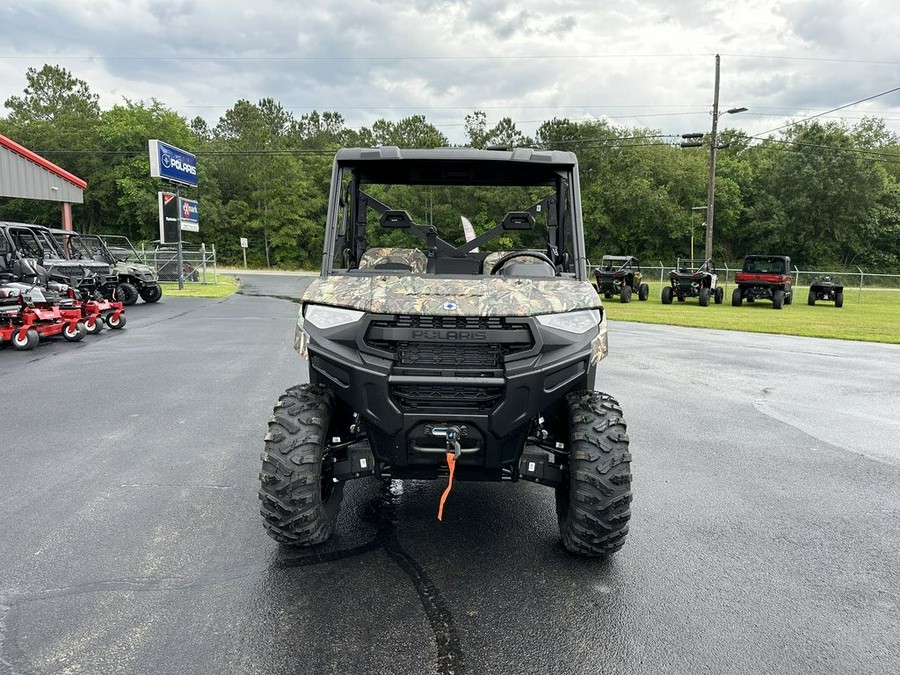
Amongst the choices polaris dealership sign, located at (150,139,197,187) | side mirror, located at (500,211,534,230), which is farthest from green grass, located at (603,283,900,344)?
polaris dealership sign, located at (150,139,197,187)

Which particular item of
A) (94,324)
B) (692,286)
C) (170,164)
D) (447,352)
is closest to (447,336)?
(447,352)

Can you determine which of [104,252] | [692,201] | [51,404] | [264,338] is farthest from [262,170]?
[51,404]

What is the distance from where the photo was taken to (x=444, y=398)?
2957 millimetres

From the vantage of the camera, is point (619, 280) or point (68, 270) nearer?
point (68, 270)

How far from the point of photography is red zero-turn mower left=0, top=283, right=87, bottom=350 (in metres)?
10.4

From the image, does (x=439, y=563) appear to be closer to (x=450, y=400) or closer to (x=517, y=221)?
(x=450, y=400)

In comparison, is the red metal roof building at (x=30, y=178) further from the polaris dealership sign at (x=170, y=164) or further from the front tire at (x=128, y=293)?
the front tire at (x=128, y=293)

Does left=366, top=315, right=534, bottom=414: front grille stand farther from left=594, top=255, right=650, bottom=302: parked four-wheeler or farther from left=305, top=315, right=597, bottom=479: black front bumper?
left=594, top=255, right=650, bottom=302: parked four-wheeler

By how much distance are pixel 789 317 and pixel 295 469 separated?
19.8 metres

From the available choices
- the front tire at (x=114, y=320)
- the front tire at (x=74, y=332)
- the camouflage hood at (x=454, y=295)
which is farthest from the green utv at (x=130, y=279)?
the camouflage hood at (x=454, y=295)

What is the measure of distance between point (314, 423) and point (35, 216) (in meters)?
68.7

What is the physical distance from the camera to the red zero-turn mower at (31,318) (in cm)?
1036

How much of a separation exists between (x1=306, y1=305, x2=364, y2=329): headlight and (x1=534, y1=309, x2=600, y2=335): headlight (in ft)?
2.94

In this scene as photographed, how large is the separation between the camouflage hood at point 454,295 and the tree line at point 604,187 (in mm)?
43129
